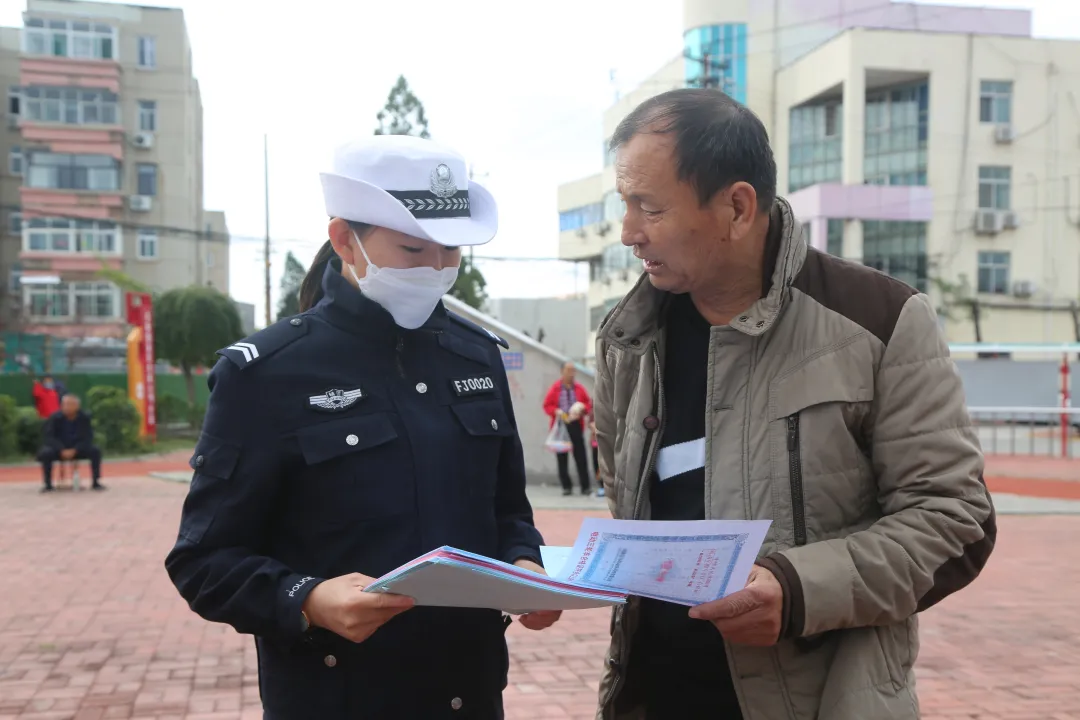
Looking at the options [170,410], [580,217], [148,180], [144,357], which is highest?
[148,180]

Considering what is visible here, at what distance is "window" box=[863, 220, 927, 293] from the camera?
3559 centimetres

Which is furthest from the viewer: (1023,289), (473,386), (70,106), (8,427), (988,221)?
(70,106)

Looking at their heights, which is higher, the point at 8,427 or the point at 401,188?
the point at 401,188

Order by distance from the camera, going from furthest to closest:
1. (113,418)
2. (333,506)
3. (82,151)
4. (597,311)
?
(597,311) → (82,151) → (113,418) → (333,506)

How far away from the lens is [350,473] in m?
1.98

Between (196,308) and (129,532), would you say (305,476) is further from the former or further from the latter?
(196,308)

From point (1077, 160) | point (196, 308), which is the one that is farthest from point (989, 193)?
point (196, 308)

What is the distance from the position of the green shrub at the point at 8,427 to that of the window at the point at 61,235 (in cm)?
2185

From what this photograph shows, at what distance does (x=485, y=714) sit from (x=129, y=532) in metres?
9.45

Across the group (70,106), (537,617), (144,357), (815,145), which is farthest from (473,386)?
(70,106)

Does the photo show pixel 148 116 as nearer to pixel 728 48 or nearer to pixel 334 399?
pixel 728 48

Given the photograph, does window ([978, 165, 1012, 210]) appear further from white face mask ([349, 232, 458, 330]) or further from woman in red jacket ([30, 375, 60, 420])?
white face mask ([349, 232, 458, 330])

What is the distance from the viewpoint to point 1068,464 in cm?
1836

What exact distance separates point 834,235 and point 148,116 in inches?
1084
